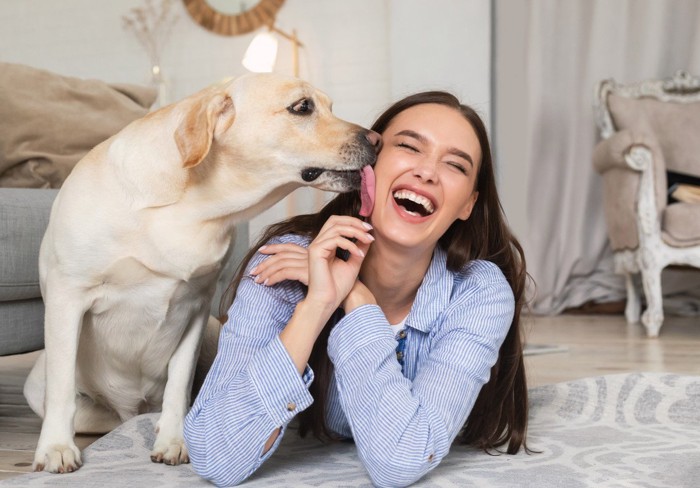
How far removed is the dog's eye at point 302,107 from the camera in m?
1.43

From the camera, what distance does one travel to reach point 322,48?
193 inches

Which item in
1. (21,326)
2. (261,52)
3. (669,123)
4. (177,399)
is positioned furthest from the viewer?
(261,52)

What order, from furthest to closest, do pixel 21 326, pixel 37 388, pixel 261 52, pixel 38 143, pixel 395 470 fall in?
1. pixel 261 52
2. pixel 38 143
3. pixel 21 326
4. pixel 37 388
5. pixel 395 470

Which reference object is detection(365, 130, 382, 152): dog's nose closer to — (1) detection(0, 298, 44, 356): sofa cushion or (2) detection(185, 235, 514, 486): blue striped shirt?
(2) detection(185, 235, 514, 486): blue striped shirt

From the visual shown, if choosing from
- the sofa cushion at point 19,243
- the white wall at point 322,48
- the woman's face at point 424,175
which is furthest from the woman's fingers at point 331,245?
the white wall at point 322,48

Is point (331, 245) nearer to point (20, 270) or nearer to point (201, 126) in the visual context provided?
point (201, 126)

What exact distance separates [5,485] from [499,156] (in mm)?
3681

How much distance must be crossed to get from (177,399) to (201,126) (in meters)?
0.53

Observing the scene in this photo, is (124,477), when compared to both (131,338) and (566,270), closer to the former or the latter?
(131,338)

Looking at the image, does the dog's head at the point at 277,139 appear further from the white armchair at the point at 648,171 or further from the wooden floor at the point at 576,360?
the white armchair at the point at 648,171

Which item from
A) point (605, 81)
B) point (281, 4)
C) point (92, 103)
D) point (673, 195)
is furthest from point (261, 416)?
point (281, 4)

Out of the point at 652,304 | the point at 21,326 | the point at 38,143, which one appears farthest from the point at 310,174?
the point at 652,304

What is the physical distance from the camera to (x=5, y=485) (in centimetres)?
127

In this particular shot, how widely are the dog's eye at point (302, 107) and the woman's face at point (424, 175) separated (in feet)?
0.49
